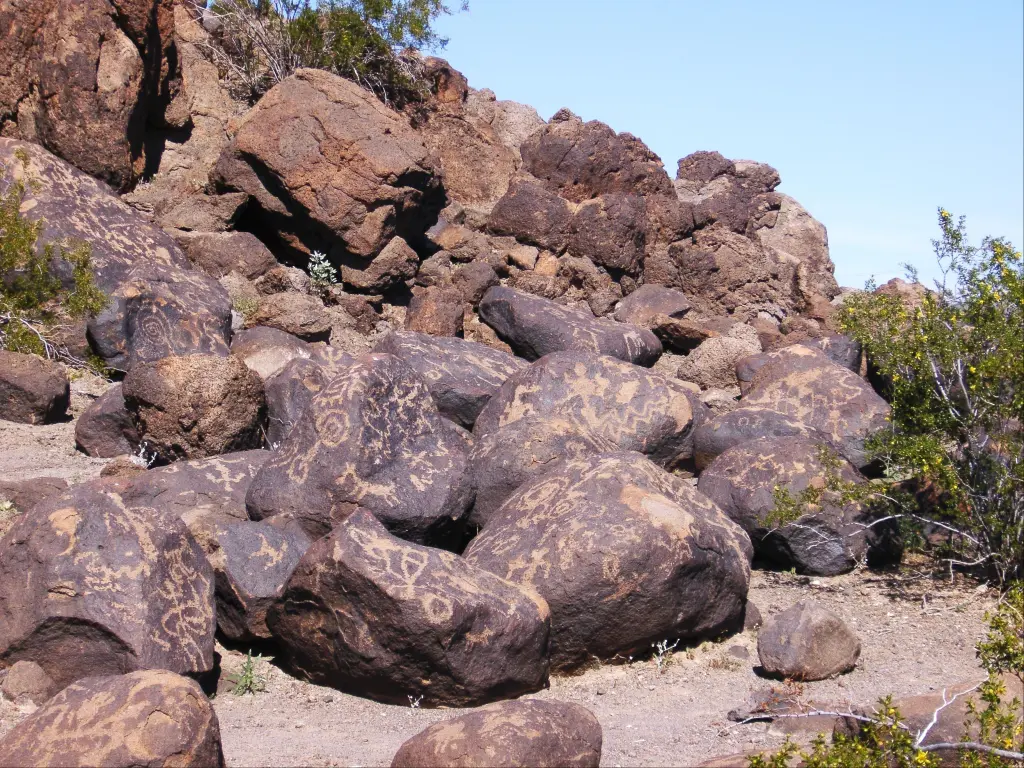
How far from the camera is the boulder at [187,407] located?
9.62 metres

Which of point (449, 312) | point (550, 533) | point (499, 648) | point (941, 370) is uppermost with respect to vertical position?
point (941, 370)

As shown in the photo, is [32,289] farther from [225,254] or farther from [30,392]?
[225,254]

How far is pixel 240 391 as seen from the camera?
388 inches

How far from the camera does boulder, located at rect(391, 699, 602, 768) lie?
4965 millimetres

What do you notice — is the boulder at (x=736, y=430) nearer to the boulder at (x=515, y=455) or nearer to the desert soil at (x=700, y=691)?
the desert soil at (x=700, y=691)

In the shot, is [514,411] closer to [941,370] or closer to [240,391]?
[240,391]

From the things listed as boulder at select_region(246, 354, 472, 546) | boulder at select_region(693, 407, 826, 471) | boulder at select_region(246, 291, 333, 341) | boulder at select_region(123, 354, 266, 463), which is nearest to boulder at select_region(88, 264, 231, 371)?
boulder at select_region(246, 291, 333, 341)

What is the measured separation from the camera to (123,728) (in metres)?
4.88

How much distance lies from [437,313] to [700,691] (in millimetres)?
9454

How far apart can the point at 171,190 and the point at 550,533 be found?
1191 cm

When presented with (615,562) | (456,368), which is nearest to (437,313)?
(456,368)

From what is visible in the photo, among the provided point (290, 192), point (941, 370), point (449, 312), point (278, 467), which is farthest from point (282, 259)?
point (941, 370)

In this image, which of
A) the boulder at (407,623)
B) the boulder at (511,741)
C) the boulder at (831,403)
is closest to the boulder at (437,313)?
the boulder at (831,403)

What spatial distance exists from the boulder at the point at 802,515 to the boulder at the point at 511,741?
370 cm
